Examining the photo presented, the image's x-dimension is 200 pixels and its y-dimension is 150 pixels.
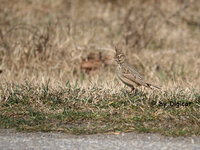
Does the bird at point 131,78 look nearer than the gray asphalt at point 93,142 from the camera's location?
No

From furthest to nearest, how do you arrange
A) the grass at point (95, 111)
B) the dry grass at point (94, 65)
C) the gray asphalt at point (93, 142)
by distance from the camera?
the dry grass at point (94, 65)
the grass at point (95, 111)
the gray asphalt at point (93, 142)

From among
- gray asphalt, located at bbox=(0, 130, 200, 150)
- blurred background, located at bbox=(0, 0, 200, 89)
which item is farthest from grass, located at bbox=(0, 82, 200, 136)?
blurred background, located at bbox=(0, 0, 200, 89)

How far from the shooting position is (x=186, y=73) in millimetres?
9969

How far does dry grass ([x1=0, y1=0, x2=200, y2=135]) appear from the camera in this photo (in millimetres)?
5711

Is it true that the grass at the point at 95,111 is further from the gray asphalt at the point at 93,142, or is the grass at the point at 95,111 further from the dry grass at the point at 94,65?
the gray asphalt at the point at 93,142

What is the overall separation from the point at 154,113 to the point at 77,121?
1.05 meters

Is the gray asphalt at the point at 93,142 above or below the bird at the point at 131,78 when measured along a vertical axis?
below

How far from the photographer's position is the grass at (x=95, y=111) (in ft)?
17.6

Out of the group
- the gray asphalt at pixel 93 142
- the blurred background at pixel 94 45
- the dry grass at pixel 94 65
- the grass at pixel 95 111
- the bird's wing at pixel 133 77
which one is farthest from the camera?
the blurred background at pixel 94 45

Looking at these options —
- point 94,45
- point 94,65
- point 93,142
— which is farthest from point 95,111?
point 94,45

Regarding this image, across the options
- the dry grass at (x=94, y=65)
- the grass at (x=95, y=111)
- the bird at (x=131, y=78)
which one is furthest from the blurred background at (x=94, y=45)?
the grass at (x=95, y=111)

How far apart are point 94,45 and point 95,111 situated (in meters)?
4.89

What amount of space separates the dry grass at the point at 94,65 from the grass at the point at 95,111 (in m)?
0.01

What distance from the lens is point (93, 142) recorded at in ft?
15.9
